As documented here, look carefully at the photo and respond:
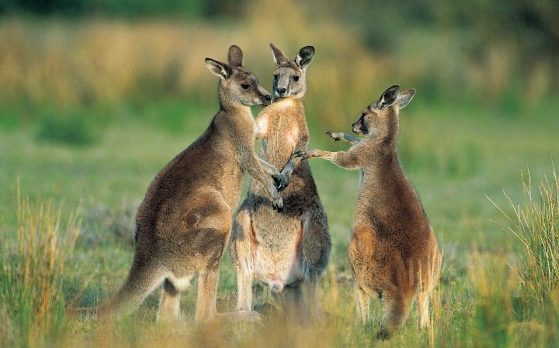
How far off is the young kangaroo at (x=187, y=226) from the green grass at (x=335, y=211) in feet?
0.67

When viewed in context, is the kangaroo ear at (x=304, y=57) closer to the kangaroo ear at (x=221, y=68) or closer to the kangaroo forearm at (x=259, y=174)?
the kangaroo ear at (x=221, y=68)

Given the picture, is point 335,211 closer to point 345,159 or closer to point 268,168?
point 345,159

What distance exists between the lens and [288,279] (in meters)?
6.21

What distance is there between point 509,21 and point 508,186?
12.8 metres

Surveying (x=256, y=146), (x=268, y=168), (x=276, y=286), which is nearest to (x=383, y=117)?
(x=268, y=168)

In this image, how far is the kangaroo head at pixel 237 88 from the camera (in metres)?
6.31

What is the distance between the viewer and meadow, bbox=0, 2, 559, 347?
16.9ft

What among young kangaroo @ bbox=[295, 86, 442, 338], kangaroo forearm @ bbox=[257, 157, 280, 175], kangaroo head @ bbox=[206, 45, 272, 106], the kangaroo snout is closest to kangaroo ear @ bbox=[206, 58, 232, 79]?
kangaroo head @ bbox=[206, 45, 272, 106]

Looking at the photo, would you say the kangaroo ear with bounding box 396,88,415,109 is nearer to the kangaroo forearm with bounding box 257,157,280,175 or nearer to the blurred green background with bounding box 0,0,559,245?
the kangaroo forearm with bounding box 257,157,280,175

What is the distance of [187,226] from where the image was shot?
5.48m

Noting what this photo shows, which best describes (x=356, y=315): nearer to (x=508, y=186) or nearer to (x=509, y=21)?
(x=508, y=186)

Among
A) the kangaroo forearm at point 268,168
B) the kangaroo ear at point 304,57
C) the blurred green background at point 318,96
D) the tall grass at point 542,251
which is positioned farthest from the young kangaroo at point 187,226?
the blurred green background at point 318,96

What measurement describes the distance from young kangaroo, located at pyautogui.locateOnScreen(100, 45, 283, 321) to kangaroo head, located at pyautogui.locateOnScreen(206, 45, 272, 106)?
38cm

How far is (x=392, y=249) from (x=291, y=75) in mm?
1642
